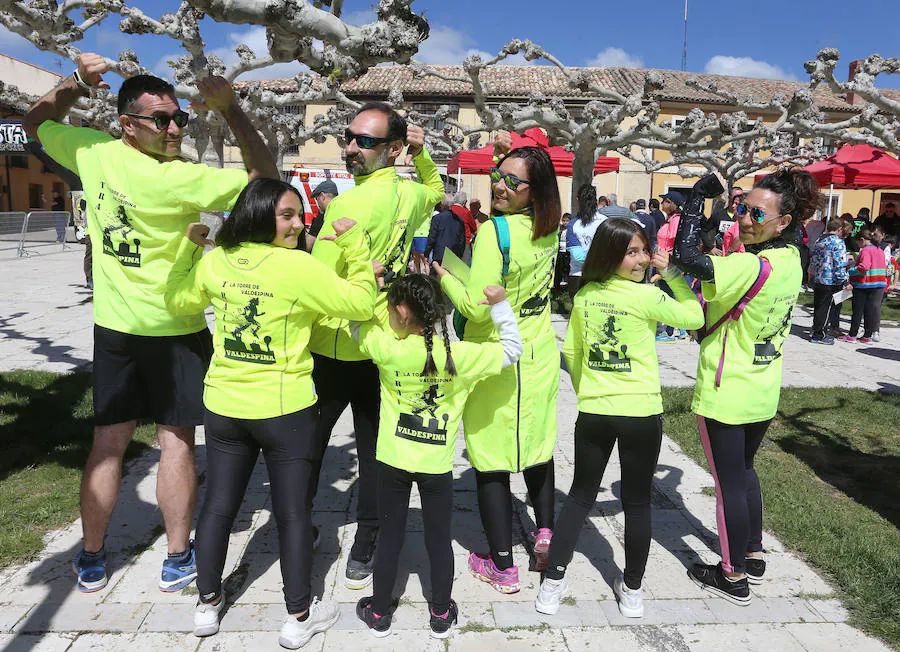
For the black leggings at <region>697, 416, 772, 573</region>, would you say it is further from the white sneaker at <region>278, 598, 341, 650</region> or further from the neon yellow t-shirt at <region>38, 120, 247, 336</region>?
the neon yellow t-shirt at <region>38, 120, 247, 336</region>

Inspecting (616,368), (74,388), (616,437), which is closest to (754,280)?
(616,368)

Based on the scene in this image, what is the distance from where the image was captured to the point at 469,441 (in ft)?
9.83

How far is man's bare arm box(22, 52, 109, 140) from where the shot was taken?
273 cm

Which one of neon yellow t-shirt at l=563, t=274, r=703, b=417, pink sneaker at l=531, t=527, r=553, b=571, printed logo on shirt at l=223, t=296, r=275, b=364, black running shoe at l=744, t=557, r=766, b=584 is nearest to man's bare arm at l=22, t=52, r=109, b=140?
printed logo on shirt at l=223, t=296, r=275, b=364

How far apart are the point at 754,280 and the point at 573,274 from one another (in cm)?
487

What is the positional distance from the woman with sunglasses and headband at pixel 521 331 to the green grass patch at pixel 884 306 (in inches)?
449

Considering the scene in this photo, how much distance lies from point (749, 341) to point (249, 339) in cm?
219

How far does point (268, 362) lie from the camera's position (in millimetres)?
2512

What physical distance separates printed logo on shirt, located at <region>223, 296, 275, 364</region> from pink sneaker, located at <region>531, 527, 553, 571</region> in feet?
5.33

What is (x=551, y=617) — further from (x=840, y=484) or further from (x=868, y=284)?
(x=868, y=284)

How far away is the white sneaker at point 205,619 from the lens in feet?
8.63

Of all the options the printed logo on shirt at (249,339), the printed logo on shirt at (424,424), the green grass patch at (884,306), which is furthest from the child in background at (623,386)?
the green grass patch at (884,306)

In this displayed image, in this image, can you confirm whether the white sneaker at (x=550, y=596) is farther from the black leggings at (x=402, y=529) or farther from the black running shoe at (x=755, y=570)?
the black running shoe at (x=755, y=570)

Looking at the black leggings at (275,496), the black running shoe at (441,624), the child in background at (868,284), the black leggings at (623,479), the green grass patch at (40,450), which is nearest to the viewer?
the black leggings at (275,496)
